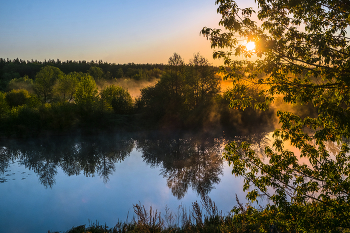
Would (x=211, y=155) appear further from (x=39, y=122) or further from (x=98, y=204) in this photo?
(x=39, y=122)

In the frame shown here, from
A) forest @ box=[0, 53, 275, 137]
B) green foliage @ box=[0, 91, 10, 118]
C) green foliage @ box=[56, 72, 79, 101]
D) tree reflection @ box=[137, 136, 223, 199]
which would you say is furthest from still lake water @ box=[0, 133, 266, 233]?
green foliage @ box=[56, 72, 79, 101]

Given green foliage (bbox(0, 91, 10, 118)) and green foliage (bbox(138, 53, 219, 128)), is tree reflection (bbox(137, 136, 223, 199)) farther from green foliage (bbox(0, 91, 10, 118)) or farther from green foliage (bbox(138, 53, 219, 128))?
green foliage (bbox(0, 91, 10, 118))

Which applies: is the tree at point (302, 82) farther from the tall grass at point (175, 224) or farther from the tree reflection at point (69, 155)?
the tree reflection at point (69, 155)

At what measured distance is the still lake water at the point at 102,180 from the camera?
11086 mm

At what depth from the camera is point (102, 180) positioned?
16141 millimetres

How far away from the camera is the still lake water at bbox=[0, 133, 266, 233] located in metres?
11.1

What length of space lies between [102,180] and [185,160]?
6.92 m

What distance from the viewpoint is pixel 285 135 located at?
195 inches

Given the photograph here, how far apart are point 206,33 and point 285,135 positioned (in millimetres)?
2651

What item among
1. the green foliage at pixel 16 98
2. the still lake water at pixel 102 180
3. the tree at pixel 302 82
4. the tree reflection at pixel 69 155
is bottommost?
the tree reflection at pixel 69 155

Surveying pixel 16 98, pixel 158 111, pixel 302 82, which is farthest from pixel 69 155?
pixel 302 82

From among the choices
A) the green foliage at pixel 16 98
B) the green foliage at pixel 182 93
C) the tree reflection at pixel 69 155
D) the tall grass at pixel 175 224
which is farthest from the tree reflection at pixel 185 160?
the green foliage at pixel 16 98

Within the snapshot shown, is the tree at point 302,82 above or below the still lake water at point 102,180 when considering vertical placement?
above

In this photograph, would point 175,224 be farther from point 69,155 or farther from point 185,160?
point 69,155
